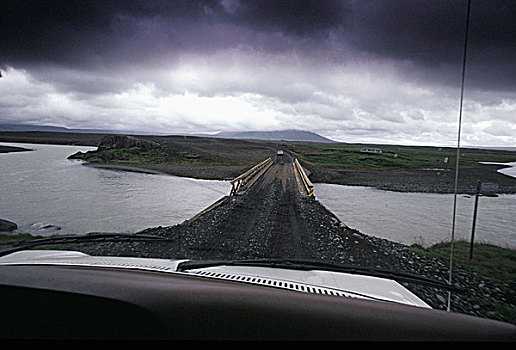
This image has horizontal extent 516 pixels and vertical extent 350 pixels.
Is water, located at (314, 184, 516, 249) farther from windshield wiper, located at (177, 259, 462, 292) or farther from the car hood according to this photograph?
the car hood

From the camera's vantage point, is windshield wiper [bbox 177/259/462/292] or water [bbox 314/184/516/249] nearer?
windshield wiper [bbox 177/259/462/292]

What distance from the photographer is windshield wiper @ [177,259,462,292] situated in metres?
2.04

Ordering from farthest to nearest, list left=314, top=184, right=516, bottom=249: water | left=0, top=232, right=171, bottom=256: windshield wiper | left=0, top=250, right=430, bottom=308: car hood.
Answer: left=314, top=184, right=516, bottom=249: water
left=0, top=232, right=171, bottom=256: windshield wiper
left=0, top=250, right=430, bottom=308: car hood

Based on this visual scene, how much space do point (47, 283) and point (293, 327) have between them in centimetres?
85

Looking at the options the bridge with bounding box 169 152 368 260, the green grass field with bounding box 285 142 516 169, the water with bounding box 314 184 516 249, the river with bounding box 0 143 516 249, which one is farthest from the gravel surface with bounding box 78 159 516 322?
the green grass field with bounding box 285 142 516 169

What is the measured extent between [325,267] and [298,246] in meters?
4.29

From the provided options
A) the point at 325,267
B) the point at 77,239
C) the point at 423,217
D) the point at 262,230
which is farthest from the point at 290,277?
the point at 423,217

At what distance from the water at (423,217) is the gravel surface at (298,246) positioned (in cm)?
148

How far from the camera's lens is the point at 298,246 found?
6.38m

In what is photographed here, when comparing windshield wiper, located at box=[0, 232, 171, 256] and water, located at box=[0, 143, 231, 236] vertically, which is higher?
windshield wiper, located at box=[0, 232, 171, 256]

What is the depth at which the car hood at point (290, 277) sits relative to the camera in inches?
65.9

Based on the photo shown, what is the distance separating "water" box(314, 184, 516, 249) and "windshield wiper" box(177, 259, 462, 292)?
20.2 feet

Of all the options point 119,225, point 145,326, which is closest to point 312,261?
point 145,326

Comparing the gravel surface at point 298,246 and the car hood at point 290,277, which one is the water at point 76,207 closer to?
the gravel surface at point 298,246
